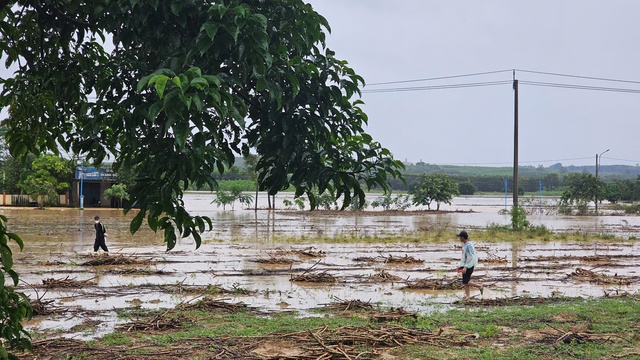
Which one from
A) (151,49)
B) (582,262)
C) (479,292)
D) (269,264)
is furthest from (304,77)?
→ (582,262)

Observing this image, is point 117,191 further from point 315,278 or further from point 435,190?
point 315,278

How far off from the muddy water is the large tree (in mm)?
6654

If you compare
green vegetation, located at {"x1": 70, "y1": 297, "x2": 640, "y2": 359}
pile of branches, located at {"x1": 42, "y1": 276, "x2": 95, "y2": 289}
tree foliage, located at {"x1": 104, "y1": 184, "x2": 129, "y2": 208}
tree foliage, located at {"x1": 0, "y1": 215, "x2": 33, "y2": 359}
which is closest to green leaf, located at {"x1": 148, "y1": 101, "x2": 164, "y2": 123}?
tree foliage, located at {"x1": 0, "y1": 215, "x2": 33, "y2": 359}

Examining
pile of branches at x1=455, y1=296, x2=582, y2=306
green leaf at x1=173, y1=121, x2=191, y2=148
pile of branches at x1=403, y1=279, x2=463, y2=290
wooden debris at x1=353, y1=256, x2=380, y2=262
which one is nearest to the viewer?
green leaf at x1=173, y1=121, x2=191, y2=148

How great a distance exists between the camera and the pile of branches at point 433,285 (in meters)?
16.1

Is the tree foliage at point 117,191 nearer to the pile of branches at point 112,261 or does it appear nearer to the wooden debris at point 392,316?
the pile of branches at point 112,261

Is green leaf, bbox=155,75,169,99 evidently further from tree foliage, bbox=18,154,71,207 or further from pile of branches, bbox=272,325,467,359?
tree foliage, bbox=18,154,71,207

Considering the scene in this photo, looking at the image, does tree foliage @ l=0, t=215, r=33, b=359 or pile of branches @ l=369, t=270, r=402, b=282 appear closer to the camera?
tree foliage @ l=0, t=215, r=33, b=359

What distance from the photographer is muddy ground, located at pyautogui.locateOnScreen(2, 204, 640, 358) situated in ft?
42.8

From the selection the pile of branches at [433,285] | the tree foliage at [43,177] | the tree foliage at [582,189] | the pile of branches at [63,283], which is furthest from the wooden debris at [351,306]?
the tree foliage at [582,189]

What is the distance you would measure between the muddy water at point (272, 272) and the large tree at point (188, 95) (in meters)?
6.65

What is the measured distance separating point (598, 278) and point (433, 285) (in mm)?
5055

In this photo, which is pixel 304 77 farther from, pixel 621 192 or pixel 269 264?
pixel 621 192

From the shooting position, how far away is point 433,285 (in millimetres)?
16078
